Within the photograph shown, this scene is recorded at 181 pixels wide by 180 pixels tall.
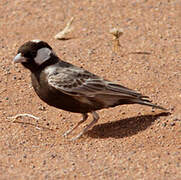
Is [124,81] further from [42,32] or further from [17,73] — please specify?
[42,32]

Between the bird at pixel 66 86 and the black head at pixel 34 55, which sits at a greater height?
the black head at pixel 34 55

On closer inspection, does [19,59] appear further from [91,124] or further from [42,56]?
[91,124]

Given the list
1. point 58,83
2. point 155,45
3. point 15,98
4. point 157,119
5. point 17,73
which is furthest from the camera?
point 155,45

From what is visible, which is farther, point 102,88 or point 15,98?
point 15,98

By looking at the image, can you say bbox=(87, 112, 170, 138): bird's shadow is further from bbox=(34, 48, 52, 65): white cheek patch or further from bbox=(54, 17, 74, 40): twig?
bbox=(54, 17, 74, 40): twig

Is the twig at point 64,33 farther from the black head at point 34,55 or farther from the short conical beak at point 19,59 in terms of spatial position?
the short conical beak at point 19,59

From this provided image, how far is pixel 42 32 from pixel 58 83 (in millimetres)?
4046

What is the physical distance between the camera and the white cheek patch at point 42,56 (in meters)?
7.00

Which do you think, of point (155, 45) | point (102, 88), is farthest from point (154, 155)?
point (155, 45)

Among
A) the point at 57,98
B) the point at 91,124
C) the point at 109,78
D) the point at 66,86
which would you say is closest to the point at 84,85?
the point at 66,86

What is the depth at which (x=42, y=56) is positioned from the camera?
704cm

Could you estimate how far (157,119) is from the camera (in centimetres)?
735

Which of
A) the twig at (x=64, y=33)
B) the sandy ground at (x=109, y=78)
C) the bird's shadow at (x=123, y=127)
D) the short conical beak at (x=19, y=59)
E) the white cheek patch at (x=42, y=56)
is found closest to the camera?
the sandy ground at (x=109, y=78)

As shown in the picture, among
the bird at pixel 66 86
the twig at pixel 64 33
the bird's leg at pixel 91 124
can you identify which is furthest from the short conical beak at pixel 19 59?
the twig at pixel 64 33
